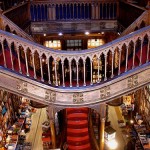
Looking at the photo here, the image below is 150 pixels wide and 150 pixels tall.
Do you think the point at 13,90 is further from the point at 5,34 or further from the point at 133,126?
the point at 133,126

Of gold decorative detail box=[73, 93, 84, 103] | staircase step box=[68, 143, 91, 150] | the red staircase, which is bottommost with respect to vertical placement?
staircase step box=[68, 143, 91, 150]

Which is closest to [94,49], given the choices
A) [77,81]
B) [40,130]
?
[77,81]

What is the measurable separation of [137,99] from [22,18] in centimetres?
579

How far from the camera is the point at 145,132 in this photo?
10070 mm

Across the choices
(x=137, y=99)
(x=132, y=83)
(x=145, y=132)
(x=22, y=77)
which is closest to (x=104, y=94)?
(x=132, y=83)

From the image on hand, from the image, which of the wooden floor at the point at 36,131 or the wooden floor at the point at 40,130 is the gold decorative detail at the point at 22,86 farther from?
the wooden floor at the point at 36,131

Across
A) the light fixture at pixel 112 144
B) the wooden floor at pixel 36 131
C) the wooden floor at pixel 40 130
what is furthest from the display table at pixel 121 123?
the light fixture at pixel 112 144

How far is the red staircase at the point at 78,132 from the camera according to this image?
862cm

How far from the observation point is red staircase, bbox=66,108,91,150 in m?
8.62

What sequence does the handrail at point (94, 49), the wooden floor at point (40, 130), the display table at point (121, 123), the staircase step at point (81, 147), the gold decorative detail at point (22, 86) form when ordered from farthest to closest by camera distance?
the display table at point (121, 123) < the wooden floor at point (40, 130) < the staircase step at point (81, 147) < the gold decorative detail at point (22, 86) < the handrail at point (94, 49)

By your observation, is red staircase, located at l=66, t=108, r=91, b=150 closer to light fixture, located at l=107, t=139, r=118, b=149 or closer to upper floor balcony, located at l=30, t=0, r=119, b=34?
light fixture, located at l=107, t=139, r=118, b=149

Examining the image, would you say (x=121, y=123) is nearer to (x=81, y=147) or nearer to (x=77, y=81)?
(x=81, y=147)

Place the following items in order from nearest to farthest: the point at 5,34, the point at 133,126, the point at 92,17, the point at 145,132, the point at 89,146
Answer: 1. the point at 5,34
2. the point at 89,146
3. the point at 145,132
4. the point at 133,126
5. the point at 92,17

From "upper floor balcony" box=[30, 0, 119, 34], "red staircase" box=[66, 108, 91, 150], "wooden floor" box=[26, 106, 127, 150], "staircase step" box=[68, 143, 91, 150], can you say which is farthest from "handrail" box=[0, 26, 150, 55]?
"upper floor balcony" box=[30, 0, 119, 34]
